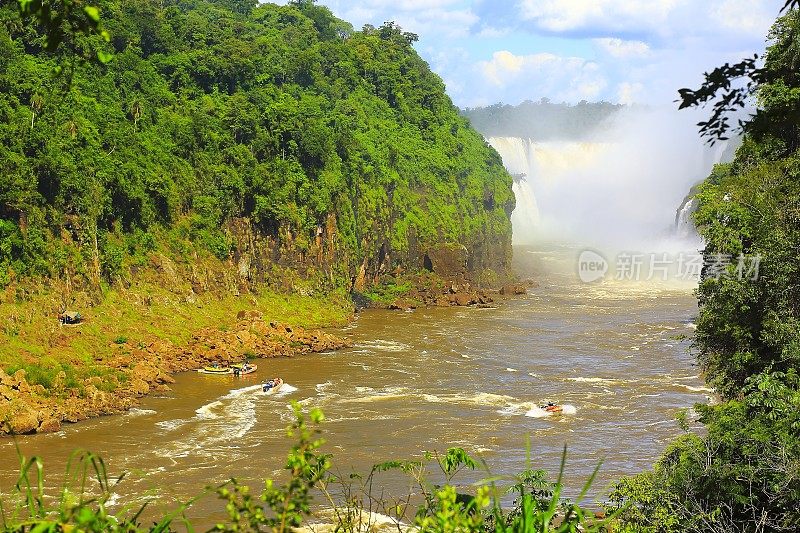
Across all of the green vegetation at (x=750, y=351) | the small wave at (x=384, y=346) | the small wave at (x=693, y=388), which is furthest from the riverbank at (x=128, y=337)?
the green vegetation at (x=750, y=351)

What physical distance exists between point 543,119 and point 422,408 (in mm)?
110531

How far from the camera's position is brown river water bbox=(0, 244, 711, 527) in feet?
73.8

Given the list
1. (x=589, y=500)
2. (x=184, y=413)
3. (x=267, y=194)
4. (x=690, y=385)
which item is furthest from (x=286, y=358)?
(x=589, y=500)

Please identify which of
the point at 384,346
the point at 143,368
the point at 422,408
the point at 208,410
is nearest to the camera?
the point at 208,410

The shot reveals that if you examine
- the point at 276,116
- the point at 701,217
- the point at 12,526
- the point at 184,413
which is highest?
the point at 276,116

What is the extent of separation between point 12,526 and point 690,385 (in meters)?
31.0

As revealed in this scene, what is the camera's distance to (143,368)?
1183 inches

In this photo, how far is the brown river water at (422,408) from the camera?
22500mm

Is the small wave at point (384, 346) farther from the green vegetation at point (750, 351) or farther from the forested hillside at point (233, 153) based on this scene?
the green vegetation at point (750, 351)

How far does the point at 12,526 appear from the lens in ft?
12.2

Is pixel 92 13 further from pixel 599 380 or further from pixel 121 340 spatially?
pixel 599 380

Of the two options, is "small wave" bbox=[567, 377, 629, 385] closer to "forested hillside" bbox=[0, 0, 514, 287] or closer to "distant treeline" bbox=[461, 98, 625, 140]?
"forested hillside" bbox=[0, 0, 514, 287]

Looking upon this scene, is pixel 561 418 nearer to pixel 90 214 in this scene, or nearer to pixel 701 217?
pixel 701 217

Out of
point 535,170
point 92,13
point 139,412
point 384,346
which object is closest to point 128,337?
point 139,412
